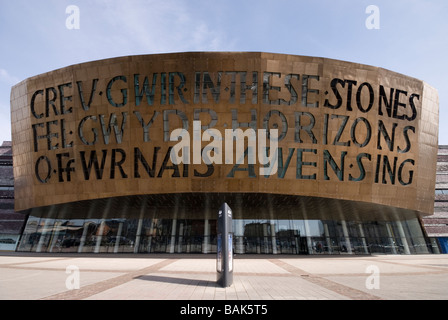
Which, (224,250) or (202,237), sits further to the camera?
(202,237)

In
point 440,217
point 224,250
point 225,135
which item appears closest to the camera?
point 224,250

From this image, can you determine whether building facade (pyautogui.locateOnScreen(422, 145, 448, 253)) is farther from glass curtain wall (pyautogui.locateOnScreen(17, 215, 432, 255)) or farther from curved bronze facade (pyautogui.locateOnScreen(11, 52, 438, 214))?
curved bronze facade (pyautogui.locateOnScreen(11, 52, 438, 214))

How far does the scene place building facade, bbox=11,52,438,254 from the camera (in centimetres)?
3034

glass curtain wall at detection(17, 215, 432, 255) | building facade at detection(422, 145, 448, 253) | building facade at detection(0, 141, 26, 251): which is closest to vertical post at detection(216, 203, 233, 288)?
glass curtain wall at detection(17, 215, 432, 255)

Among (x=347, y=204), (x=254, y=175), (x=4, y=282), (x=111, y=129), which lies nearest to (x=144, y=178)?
(x=111, y=129)

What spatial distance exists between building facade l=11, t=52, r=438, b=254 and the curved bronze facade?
10 centimetres

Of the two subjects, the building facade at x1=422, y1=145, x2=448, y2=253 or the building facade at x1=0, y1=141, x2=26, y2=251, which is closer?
the building facade at x1=0, y1=141, x2=26, y2=251

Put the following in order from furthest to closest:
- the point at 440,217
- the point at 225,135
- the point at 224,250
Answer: the point at 440,217 < the point at 225,135 < the point at 224,250

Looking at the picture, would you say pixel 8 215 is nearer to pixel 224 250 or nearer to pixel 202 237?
pixel 202 237

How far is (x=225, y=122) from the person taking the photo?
30219mm

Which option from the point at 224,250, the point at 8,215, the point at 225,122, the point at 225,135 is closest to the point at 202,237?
the point at 225,135

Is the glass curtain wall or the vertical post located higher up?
the vertical post

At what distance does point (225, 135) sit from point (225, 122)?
1166 millimetres

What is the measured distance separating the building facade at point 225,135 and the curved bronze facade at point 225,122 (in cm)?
10
